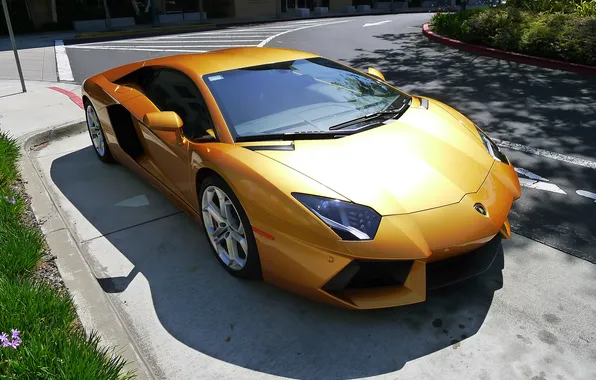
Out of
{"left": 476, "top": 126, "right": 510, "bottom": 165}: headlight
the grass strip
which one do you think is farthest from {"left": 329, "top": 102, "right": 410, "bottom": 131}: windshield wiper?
the grass strip

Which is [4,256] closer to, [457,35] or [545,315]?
[545,315]

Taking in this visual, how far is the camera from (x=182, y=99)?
3426 mm

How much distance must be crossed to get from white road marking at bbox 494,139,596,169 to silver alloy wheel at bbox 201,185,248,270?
3270 mm

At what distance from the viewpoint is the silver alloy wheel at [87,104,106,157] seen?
4.69 metres

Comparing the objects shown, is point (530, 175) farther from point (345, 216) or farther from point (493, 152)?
point (345, 216)

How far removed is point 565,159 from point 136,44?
14783 mm

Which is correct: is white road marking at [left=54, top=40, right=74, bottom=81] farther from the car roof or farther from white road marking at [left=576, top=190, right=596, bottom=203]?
white road marking at [left=576, top=190, right=596, bottom=203]

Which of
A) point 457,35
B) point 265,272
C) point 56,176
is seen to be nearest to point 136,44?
point 457,35

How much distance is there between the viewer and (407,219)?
2.33 meters

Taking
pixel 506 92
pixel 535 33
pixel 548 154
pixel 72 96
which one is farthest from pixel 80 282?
pixel 535 33

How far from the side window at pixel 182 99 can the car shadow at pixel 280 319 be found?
32.6 inches

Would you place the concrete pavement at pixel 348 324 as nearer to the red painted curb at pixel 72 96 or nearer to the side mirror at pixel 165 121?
the side mirror at pixel 165 121

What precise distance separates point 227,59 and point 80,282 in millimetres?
1881

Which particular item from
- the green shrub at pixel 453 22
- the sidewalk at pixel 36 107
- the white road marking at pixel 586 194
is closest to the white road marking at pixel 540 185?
the white road marking at pixel 586 194
